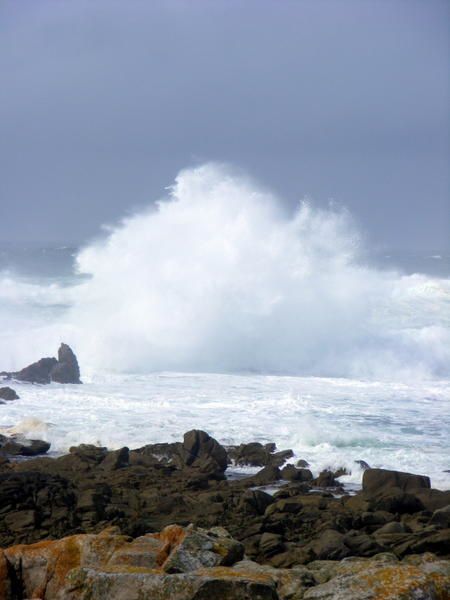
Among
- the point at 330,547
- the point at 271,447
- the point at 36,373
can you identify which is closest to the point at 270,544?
the point at 330,547

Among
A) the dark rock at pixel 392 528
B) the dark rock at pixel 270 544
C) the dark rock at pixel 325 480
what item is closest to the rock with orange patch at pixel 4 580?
the dark rock at pixel 270 544

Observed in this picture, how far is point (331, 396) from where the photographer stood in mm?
23344

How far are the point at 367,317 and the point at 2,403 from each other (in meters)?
20.9

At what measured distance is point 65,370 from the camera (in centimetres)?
2497

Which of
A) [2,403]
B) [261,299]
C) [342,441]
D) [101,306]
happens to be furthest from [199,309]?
[342,441]

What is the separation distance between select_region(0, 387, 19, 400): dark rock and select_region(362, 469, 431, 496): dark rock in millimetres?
11762

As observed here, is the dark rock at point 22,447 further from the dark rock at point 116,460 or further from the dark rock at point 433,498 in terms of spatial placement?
the dark rock at point 433,498

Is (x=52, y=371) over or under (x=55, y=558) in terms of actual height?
over

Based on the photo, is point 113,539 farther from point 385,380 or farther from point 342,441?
point 385,380

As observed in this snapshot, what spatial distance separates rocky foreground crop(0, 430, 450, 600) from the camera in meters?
4.79

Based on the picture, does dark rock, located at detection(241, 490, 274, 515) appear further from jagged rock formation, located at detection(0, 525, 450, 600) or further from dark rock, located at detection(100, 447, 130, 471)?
jagged rock formation, located at detection(0, 525, 450, 600)

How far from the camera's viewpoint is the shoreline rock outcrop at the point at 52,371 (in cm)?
2458

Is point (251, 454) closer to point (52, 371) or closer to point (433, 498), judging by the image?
point (433, 498)

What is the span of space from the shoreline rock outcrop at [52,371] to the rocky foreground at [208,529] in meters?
9.70
